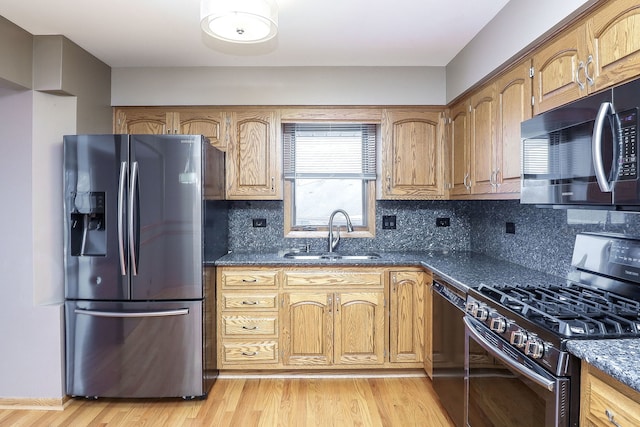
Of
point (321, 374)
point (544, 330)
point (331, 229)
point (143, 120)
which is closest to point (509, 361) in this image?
point (544, 330)

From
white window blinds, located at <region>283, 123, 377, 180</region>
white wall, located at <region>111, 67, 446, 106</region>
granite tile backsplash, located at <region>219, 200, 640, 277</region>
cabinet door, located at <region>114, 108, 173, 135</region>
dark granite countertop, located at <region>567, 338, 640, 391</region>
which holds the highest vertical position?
white wall, located at <region>111, 67, 446, 106</region>

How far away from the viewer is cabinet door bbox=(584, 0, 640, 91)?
1.30 m

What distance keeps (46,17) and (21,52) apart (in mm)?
318

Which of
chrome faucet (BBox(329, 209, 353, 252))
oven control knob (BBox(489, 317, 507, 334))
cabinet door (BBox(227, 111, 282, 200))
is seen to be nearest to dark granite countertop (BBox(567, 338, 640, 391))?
oven control knob (BBox(489, 317, 507, 334))

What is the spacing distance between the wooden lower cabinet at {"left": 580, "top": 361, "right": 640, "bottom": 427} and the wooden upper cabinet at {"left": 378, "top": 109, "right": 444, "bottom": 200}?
6.69ft

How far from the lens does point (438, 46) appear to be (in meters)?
2.69

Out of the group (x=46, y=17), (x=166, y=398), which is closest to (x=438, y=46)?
(x=46, y=17)

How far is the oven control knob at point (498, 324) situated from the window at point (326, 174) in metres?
1.76

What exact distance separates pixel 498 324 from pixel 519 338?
6.1 inches

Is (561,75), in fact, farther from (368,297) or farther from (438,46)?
(368,297)

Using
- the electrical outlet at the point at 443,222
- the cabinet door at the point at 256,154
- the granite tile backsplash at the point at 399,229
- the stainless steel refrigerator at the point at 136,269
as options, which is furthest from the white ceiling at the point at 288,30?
the electrical outlet at the point at 443,222

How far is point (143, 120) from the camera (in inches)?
120

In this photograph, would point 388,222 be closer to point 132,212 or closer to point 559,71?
point 559,71

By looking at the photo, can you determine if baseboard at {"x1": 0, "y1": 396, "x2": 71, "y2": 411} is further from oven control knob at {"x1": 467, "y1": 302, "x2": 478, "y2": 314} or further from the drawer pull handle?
the drawer pull handle
